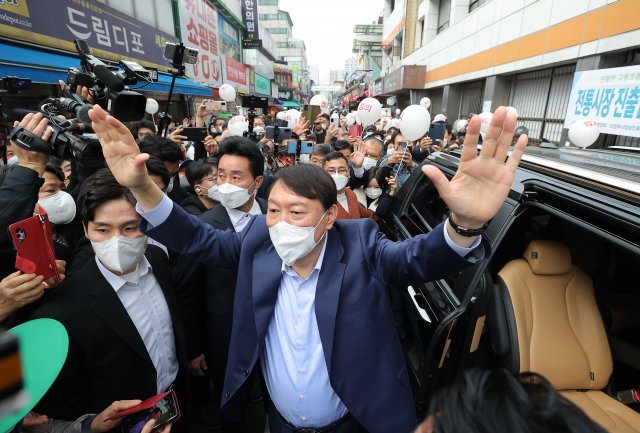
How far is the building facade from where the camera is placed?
7.63m

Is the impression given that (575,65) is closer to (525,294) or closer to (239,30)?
(525,294)

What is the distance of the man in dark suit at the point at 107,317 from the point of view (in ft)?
4.66

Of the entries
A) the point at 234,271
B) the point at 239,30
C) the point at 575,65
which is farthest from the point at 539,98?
the point at 239,30

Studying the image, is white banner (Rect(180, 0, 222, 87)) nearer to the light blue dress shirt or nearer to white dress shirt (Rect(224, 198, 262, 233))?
white dress shirt (Rect(224, 198, 262, 233))

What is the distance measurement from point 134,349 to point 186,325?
0.65 metres

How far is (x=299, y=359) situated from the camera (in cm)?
147

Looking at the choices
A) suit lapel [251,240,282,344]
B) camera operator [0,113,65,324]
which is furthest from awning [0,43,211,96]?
suit lapel [251,240,282,344]

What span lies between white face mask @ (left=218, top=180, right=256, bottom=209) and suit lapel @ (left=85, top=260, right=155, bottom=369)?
3.04 ft

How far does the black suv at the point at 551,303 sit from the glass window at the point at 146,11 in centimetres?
1275

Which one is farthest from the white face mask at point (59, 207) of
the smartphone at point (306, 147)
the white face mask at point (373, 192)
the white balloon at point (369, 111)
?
the white balloon at point (369, 111)

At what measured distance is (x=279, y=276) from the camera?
1514mm

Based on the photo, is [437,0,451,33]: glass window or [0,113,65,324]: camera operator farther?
[437,0,451,33]: glass window

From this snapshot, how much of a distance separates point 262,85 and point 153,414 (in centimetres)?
3576

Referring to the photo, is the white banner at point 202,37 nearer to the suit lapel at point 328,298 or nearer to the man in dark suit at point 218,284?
the man in dark suit at point 218,284
